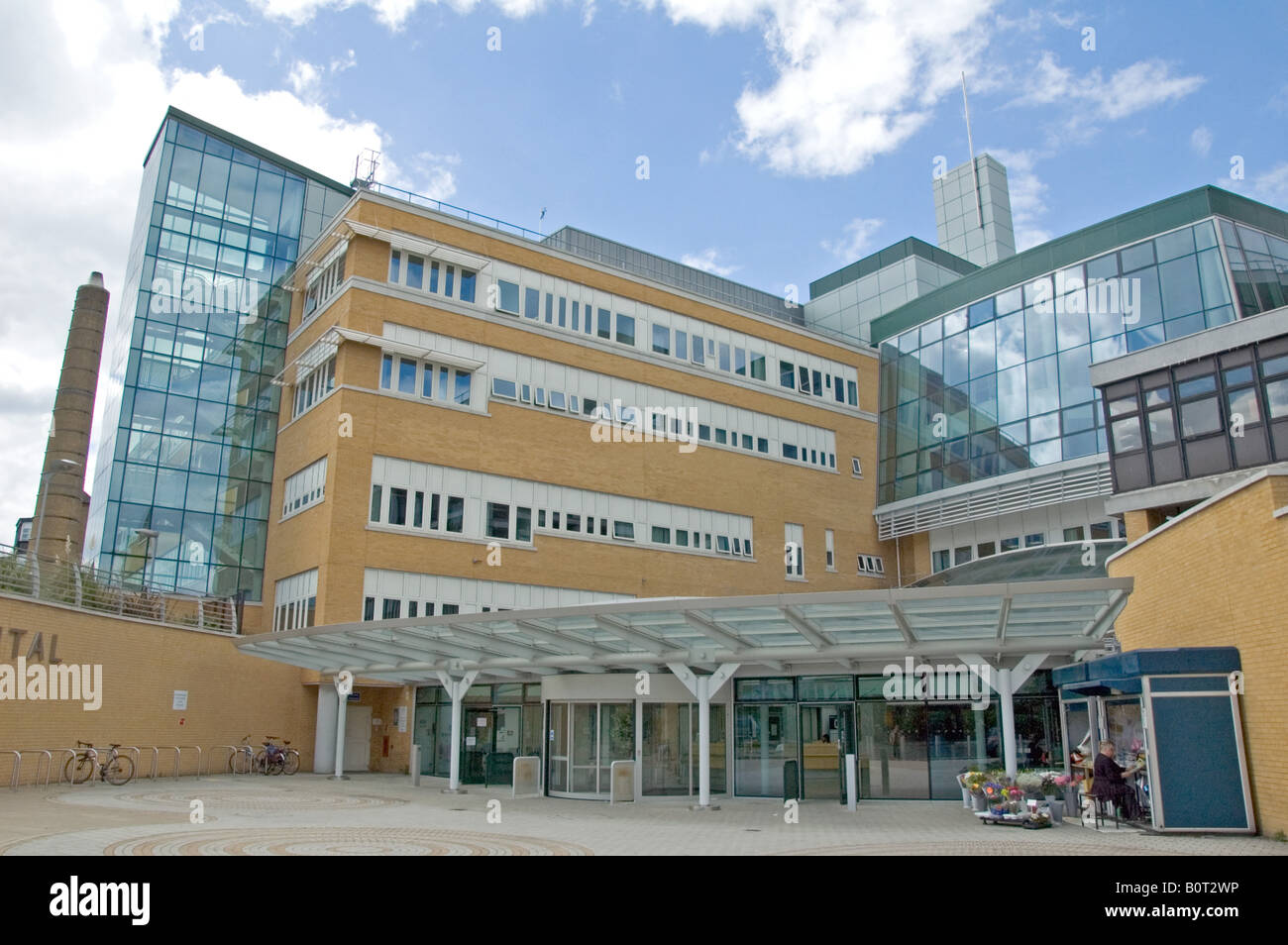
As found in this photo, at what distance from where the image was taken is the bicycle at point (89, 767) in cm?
2358

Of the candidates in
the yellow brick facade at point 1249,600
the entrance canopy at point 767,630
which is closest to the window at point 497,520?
the entrance canopy at point 767,630

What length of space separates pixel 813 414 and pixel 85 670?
3096 cm

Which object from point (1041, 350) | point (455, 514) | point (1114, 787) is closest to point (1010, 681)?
point (1114, 787)

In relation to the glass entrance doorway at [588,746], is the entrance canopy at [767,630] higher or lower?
higher

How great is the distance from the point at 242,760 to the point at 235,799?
1003cm

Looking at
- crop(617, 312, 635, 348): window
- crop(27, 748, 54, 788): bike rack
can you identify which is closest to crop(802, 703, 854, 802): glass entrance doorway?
crop(27, 748, 54, 788): bike rack

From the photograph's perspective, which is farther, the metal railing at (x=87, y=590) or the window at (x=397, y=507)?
the window at (x=397, y=507)

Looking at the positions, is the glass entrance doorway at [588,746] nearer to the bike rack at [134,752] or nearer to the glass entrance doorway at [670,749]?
the glass entrance doorway at [670,749]

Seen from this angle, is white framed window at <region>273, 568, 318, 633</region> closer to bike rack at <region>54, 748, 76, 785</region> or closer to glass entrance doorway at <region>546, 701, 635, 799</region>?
bike rack at <region>54, 748, 76, 785</region>

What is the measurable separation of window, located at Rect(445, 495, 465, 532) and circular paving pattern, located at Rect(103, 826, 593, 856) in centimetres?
1891

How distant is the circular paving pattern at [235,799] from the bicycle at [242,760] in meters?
6.07

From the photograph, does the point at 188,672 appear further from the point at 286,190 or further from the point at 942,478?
the point at 942,478

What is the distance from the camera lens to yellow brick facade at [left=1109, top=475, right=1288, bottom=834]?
12.9m
